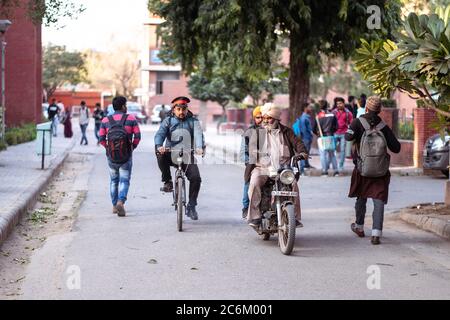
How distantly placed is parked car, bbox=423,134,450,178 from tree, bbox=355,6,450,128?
736 centimetres

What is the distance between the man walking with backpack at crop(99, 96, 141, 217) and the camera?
13.3 metres

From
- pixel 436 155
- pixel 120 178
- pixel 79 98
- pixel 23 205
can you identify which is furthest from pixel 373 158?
pixel 79 98

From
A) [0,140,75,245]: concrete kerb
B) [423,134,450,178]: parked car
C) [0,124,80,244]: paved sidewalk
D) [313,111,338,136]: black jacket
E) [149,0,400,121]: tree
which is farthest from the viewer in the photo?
[149,0,400,121]: tree

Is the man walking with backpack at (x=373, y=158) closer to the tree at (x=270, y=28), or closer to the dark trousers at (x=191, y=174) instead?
the dark trousers at (x=191, y=174)

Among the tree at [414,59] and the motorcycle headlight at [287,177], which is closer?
the motorcycle headlight at [287,177]

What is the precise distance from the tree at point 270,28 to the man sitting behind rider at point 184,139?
27.5ft

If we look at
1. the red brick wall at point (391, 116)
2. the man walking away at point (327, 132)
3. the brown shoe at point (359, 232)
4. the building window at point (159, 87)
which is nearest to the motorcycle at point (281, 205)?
the brown shoe at point (359, 232)

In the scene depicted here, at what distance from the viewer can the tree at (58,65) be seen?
74438 millimetres

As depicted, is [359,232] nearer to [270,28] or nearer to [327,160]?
[327,160]

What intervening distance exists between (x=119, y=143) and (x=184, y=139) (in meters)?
1.25

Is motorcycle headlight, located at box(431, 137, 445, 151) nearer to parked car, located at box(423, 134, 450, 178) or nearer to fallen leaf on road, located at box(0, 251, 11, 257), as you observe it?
parked car, located at box(423, 134, 450, 178)

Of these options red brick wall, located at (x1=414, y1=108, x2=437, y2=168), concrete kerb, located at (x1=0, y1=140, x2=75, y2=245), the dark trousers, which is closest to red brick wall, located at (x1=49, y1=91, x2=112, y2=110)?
red brick wall, located at (x1=414, y1=108, x2=437, y2=168)

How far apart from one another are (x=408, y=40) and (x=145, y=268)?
Answer: 4.42 metres
